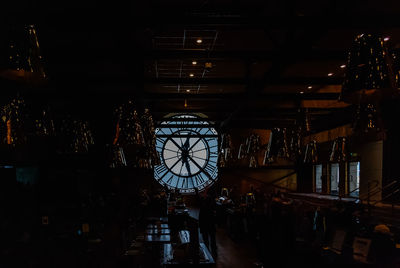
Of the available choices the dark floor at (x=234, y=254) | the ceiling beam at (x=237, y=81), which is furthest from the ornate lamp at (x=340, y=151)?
the dark floor at (x=234, y=254)

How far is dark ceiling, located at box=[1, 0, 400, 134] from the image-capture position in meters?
3.54

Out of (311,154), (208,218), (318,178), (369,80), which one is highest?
(369,80)

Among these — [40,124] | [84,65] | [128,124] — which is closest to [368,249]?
[128,124]

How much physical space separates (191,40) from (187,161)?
668 inches

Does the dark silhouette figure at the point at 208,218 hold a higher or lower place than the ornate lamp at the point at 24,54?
lower

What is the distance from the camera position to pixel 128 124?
12.3ft

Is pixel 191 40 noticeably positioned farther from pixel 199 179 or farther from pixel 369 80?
pixel 199 179

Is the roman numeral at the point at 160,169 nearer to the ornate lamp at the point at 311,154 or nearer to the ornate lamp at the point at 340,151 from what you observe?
the ornate lamp at the point at 311,154

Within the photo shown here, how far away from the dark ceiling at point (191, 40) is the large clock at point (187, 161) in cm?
1088

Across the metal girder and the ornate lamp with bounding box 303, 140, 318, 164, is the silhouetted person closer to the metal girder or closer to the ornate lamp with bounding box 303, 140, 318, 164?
the metal girder

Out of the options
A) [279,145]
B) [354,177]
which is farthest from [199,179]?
[279,145]

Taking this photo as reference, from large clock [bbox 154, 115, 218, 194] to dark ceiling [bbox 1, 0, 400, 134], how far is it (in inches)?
429

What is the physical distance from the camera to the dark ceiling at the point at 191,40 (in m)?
3.54

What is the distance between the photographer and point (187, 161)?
81.6ft
